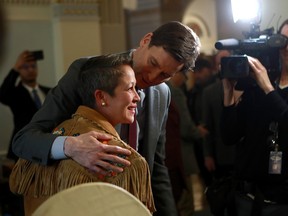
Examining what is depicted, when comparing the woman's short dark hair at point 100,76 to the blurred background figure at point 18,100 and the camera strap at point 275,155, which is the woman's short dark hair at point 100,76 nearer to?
the camera strap at point 275,155

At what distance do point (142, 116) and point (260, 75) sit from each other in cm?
53

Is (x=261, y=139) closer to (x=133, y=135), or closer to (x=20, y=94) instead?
(x=133, y=135)

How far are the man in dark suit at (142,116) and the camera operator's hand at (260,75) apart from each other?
0.38 m

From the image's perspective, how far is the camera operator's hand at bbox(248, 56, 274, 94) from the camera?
6.24 feet

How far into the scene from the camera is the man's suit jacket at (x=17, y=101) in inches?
136

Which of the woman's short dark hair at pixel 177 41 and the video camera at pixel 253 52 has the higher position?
the woman's short dark hair at pixel 177 41

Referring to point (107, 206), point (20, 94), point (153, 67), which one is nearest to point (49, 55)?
point (20, 94)

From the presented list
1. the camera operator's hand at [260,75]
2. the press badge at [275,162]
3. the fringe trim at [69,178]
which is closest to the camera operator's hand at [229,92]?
the camera operator's hand at [260,75]

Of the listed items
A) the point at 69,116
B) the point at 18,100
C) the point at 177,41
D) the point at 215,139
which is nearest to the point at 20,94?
the point at 18,100

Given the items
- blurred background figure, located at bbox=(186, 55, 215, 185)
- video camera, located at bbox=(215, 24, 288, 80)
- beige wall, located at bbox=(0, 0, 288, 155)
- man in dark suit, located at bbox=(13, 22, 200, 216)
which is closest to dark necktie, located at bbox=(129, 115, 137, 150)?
man in dark suit, located at bbox=(13, 22, 200, 216)

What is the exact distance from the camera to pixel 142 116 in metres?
1.67

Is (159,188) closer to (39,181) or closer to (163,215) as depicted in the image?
(163,215)

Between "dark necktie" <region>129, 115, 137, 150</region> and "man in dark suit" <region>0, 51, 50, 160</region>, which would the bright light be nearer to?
"dark necktie" <region>129, 115, 137, 150</region>

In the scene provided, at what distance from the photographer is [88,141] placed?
1191 millimetres
